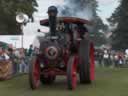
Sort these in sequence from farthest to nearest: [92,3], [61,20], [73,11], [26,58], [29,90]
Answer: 1. [26,58]
2. [92,3]
3. [73,11]
4. [61,20]
5. [29,90]

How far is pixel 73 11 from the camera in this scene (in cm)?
1988

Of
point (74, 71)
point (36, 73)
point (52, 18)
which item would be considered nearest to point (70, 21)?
point (52, 18)

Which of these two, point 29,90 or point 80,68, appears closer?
point 29,90

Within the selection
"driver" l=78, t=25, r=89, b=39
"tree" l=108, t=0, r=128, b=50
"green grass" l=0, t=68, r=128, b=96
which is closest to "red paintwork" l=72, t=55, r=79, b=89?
"green grass" l=0, t=68, r=128, b=96

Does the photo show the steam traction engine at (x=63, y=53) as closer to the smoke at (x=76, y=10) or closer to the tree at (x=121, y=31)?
the smoke at (x=76, y=10)

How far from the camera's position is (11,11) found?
179ft

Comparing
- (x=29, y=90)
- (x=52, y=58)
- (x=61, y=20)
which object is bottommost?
(x=29, y=90)

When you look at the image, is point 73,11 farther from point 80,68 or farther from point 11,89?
point 11,89

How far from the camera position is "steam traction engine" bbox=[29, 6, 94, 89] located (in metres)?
16.5

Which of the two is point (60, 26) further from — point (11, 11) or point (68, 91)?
point (11, 11)

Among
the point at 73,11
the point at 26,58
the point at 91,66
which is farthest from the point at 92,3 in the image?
the point at 26,58

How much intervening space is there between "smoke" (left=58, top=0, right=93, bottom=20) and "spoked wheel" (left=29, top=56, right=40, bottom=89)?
3.06 meters

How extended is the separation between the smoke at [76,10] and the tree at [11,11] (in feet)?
108

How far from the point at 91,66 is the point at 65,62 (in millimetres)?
2149
